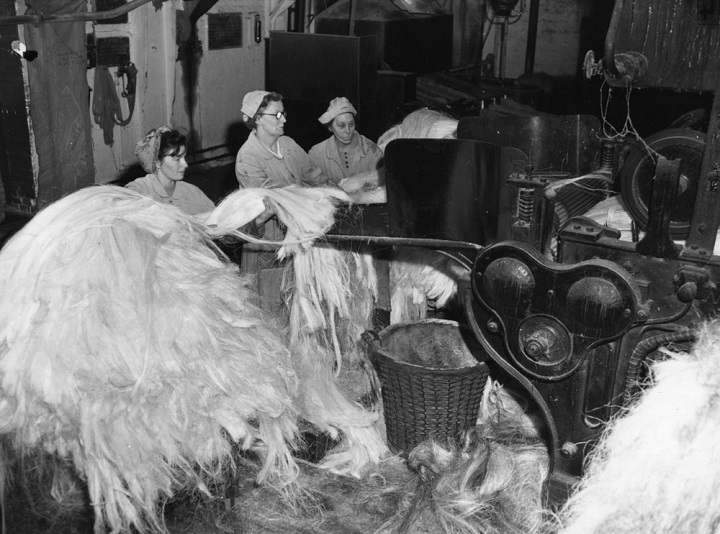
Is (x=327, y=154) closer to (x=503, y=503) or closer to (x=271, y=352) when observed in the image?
(x=271, y=352)

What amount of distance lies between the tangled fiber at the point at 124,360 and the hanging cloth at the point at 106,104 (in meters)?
5.16

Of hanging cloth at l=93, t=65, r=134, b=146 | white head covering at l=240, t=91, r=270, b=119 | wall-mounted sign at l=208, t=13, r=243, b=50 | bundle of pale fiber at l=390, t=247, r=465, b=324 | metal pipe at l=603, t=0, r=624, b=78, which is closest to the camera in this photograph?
metal pipe at l=603, t=0, r=624, b=78

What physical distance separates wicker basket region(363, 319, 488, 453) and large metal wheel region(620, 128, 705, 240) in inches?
42.7

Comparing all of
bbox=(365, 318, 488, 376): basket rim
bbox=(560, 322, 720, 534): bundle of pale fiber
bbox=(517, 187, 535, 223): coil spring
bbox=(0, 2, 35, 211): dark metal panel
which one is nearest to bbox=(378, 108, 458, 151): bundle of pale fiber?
bbox=(365, 318, 488, 376): basket rim

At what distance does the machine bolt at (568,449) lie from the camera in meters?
2.98

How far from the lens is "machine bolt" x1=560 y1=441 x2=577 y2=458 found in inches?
117

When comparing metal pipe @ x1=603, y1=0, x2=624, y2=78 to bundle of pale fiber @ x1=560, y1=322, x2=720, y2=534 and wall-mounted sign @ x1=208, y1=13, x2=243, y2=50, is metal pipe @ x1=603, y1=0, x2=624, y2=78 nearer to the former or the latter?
bundle of pale fiber @ x1=560, y1=322, x2=720, y2=534

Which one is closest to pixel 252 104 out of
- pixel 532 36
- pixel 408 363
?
pixel 408 363

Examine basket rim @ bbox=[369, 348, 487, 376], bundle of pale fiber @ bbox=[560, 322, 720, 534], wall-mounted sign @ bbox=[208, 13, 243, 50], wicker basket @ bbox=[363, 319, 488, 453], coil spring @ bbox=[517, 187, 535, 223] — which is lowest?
wicker basket @ bbox=[363, 319, 488, 453]

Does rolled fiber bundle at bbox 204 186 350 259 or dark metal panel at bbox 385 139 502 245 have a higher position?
dark metal panel at bbox 385 139 502 245

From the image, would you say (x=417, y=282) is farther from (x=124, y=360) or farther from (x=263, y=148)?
(x=124, y=360)

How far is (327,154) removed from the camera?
221 inches

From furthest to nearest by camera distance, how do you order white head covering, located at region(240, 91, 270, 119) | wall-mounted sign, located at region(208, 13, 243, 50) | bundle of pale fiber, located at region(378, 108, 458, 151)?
wall-mounted sign, located at region(208, 13, 243, 50) < white head covering, located at region(240, 91, 270, 119) < bundle of pale fiber, located at region(378, 108, 458, 151)

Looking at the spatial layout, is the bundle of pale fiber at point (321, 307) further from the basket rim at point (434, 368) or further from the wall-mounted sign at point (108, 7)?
the wall-mounted sign at point (108, 7)
